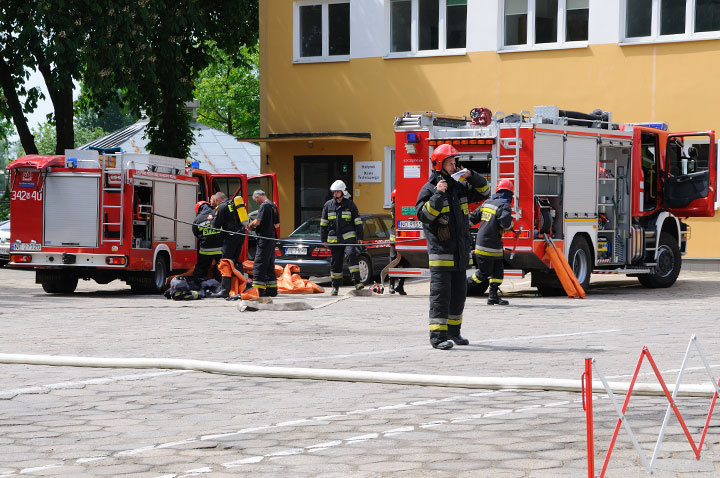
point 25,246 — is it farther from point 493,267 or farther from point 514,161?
point 514,161

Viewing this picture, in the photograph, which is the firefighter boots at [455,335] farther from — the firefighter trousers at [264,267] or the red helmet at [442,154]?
the firefighter trousers at [264,267]

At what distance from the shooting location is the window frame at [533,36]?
26.6 m

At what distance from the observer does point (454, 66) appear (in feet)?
91.4

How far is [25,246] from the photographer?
2016cm

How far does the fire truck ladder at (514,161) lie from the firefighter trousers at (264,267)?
3695 millimetres

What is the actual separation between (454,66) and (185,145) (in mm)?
7837

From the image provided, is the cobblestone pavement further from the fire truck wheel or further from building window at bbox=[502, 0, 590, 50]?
building window at bbox=[502, 0, 590, 50]

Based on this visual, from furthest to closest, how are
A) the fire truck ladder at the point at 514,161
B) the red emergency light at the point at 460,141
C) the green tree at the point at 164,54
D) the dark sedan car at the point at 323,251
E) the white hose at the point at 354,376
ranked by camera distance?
1. the green tree at the point at 164,54
2. the dark sedan car at the point at 323,251
3. the red emergency light at the point at 460,141
4. the fire truck ladder at the point at 514,161
5. the white hose at the point at 354,376

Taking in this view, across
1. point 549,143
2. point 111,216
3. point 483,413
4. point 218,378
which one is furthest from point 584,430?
point 111,216

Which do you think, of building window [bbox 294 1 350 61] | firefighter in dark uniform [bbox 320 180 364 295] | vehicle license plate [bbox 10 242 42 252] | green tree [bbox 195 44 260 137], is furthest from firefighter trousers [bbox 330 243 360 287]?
green tree [bbox 195 44 260 137]

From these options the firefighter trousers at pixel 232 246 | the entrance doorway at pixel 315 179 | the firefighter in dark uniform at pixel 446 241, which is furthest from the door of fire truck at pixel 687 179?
the firefighter in dark uniform at pixel 446 241

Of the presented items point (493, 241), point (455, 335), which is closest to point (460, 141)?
point (493, 241)

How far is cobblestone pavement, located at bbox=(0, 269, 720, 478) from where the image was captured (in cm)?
616

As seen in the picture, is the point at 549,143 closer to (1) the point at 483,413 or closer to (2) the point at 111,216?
(2) the point at 111,216
